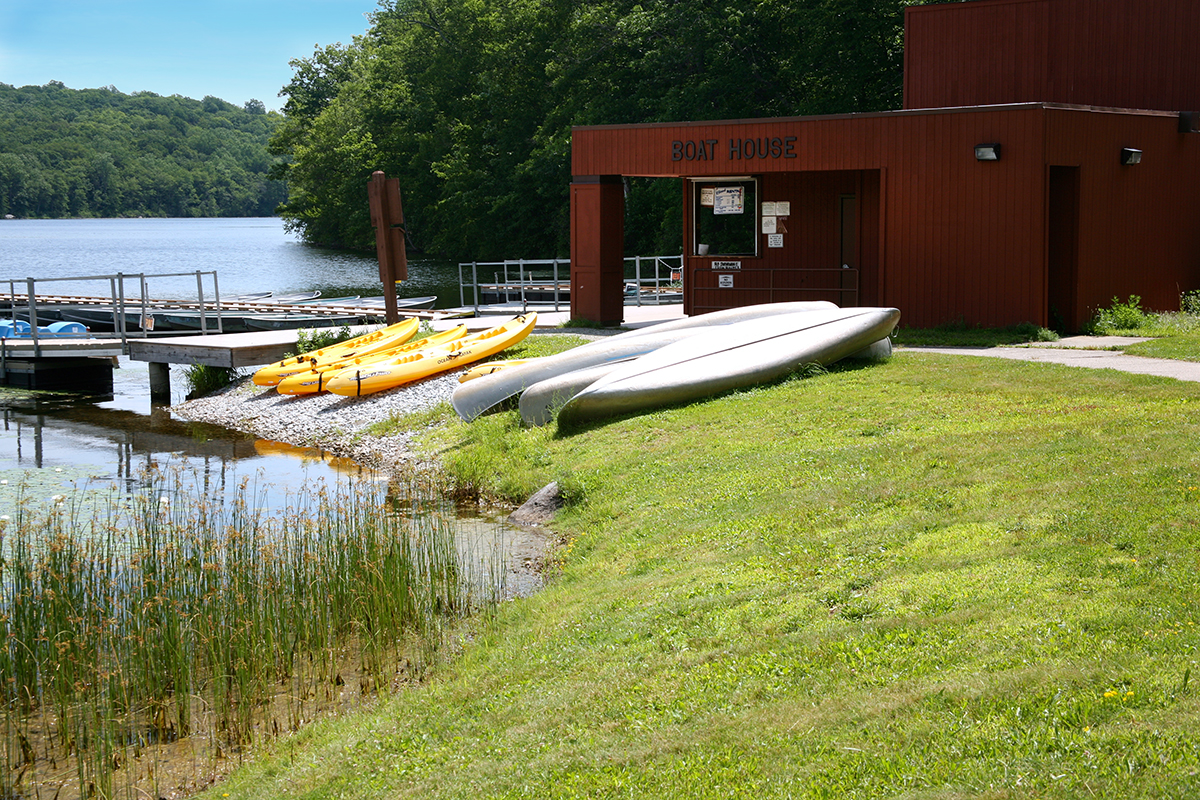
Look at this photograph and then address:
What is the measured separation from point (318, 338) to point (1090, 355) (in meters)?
12.1

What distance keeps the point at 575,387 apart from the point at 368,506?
4662 millimetres

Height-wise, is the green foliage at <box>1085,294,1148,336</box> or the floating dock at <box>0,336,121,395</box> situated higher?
the green foliage at <box>1085,294,1148,336</box>

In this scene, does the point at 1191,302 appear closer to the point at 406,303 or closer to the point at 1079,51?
the point at 1079,51

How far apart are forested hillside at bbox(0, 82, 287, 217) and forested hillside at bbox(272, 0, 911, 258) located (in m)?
60.4

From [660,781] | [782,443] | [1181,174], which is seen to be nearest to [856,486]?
[782,443]

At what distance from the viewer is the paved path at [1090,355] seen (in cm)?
1174

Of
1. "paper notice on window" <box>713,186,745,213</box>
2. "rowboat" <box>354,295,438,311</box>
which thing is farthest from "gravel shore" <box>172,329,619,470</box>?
"rowboat" <box>354,295,438,311</box>

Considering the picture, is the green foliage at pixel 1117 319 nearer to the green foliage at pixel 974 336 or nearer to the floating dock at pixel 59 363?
the green foliage at pixel 974 336

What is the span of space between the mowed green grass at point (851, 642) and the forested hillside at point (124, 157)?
134 metres

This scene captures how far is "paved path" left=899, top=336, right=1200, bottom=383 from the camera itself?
11.7 meters

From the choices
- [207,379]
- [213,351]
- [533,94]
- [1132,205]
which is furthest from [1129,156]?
[533,94]

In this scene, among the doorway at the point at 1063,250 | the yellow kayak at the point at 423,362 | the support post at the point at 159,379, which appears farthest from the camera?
the support post at the point at 159,379

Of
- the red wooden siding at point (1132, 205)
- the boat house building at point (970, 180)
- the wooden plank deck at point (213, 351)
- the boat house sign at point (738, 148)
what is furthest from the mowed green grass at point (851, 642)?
the wooden plank deck at point (213, 351)

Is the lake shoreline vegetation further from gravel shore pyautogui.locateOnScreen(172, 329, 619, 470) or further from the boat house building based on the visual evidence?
the boat house building
